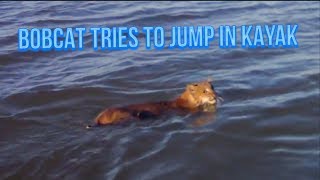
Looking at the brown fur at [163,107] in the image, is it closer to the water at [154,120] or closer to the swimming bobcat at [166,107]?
the swimming bobcat at [166,107]

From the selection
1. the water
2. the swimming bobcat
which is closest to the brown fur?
the swimming bobcat

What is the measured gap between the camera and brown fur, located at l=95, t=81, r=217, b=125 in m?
7.32

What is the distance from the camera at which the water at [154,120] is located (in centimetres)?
644

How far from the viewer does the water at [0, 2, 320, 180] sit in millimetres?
6438

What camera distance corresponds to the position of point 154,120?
7.79 m

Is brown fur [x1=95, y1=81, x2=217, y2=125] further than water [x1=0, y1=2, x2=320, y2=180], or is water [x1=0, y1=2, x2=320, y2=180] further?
brown fur [x1=95, y1=81, x2=217, y2=125]

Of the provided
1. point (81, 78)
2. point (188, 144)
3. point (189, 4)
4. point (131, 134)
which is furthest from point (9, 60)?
point (189, 4)

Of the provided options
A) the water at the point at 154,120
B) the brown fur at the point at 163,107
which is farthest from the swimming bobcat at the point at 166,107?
the water at the point at 154,120

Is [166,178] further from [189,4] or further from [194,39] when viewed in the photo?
[189,4]

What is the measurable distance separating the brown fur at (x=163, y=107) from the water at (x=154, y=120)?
0.45 feet

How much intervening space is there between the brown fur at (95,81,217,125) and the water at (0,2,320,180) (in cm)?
14

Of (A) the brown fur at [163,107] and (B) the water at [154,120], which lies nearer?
(B) the water at [154,120]

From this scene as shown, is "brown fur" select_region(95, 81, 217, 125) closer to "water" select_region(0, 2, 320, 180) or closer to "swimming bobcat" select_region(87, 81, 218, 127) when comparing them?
"swimming bobcat" select_region(87, 81, 218, 127)

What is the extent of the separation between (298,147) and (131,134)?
6.83ft
